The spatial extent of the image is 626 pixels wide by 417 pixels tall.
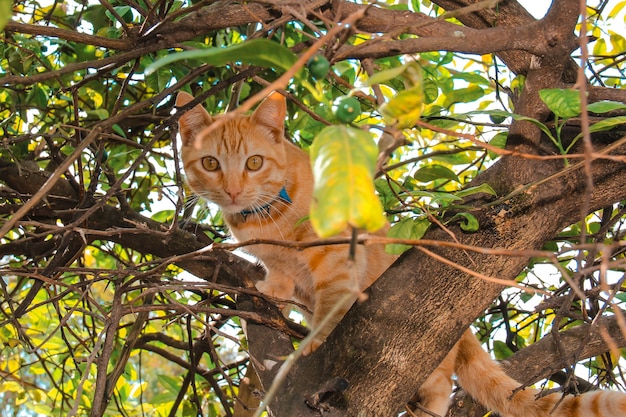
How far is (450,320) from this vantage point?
1535mm

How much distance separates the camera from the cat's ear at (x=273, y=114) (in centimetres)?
230

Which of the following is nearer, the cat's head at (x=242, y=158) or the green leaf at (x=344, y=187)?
the green leaf at (x=344, y=187)

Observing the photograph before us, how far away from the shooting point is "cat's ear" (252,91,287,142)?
2.30 metres

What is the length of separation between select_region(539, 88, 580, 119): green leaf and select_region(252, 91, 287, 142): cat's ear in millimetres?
1155

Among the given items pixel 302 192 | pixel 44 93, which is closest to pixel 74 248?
pixel 44 93

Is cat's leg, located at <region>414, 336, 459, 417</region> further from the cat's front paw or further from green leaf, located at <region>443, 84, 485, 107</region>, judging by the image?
green leaf, located at <region>443, 84, 485, 107</region>

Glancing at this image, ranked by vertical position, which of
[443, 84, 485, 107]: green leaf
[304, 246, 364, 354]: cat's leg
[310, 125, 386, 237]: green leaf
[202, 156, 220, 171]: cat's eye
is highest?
[202, 156, 220, 171]: cat's eye

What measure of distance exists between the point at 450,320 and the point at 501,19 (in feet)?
2.75

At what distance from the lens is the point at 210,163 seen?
95.2 inches

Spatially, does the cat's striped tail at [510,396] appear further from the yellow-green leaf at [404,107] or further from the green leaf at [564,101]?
the yellow-green leaf at [404,107]

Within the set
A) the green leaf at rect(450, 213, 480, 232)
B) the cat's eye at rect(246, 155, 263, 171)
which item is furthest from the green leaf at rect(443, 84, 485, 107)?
the cat's eye at rect(246, 155, 263, 171)

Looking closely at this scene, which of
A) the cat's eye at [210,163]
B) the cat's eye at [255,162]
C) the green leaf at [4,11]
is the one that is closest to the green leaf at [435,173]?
the cat's eye at [255,162]

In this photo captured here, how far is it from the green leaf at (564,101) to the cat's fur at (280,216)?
0.98 m

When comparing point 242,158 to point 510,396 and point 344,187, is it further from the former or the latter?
point 344,187
